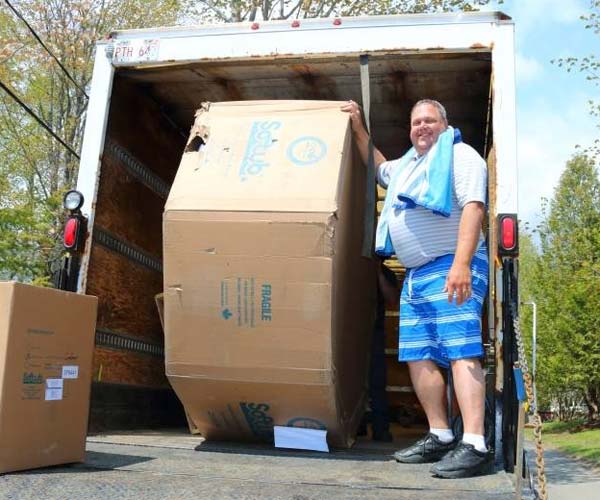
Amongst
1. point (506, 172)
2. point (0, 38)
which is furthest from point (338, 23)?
point (0, 38)

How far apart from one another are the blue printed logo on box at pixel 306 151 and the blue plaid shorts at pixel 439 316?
573 millimetres

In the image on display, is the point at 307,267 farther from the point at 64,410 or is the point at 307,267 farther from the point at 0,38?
the point at 0,38

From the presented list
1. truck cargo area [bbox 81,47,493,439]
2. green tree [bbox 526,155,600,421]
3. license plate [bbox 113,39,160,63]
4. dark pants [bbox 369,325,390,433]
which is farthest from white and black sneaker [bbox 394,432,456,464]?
green tree [bbox 526,155,600,421]

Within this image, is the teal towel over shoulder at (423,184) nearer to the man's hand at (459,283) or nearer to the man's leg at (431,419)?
the man's hand at (459,283)

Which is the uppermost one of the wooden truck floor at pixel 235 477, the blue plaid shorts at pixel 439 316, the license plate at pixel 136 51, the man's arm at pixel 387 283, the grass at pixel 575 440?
the license plate at pixel 136 51

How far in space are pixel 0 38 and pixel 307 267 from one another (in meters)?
16.6

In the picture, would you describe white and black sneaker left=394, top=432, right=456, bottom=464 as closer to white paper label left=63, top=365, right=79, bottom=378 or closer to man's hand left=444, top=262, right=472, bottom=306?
man's hand left=444, top=262, right=472, bottom=306

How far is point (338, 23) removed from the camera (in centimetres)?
297

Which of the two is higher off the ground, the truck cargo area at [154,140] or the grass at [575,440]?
the truck cargo area at [154,140]

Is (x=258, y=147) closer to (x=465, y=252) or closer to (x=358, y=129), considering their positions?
(x=358, y=129)

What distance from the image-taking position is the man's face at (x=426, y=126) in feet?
9.02

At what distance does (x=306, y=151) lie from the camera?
259cm

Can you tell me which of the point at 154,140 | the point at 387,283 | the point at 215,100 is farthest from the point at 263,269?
the point at 154,140

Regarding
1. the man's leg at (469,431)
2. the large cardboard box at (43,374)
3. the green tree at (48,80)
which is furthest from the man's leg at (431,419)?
the green tree at (48,80)
